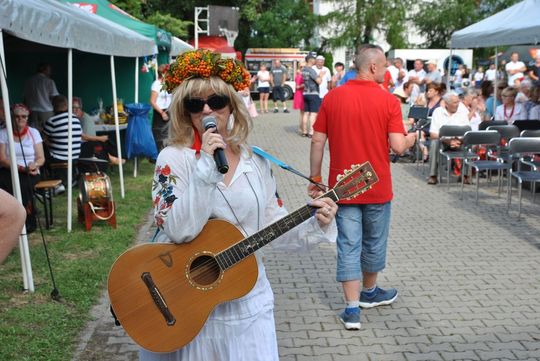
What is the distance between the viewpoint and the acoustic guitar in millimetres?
2539

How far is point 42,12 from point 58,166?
12.6ft

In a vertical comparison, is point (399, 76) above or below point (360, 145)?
above

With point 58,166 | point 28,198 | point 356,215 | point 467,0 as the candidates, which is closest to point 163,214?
point 356,215

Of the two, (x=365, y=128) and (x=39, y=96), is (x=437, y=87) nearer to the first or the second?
(x=39, y=96)

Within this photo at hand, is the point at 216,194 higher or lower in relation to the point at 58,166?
higher

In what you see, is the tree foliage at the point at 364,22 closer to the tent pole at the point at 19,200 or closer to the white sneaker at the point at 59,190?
the white sneaker at the point at 59,190

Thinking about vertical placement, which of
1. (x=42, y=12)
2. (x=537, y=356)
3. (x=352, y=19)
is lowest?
(x=537, y=356)

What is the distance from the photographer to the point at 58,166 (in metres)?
9.73

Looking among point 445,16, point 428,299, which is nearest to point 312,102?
point 428,299

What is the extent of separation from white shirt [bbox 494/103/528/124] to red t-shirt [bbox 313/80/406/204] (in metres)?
7.97

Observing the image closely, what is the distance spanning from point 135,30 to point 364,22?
3133cm

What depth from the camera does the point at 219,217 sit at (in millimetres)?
2611

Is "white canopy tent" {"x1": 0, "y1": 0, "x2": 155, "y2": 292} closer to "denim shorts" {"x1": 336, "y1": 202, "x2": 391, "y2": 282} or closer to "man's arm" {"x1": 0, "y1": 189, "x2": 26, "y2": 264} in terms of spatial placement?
"denim shorts" {"x1": 336, "y1": 202, "x2": 391, "y2": 282}

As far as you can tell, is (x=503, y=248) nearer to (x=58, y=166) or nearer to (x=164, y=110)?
(x=58, y=166)
